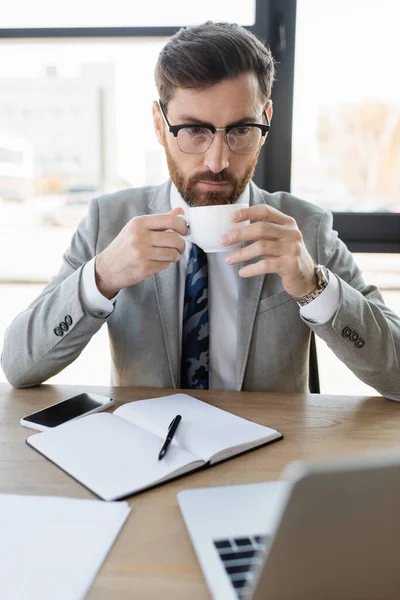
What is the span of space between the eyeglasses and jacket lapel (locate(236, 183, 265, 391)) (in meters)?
0.33

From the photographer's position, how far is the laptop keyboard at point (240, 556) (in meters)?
0.54

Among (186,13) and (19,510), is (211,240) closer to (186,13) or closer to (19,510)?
(19,510)

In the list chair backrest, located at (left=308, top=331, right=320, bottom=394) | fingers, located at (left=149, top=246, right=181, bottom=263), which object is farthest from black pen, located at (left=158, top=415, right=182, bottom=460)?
chair backrest, located at (left=308, top=331, right=320, bottom=394)

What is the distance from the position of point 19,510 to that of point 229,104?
3.22ft

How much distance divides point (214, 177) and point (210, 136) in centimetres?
10

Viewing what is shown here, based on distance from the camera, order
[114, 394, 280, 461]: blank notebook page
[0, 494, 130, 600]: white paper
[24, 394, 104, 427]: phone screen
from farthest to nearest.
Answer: [24, 394, 104, 427]: phone screen → [114, 394, 280, 461]: blank notebook page → [0, 494, 130, 600]: white paper

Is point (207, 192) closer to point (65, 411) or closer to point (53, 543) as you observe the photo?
point (65, 411)

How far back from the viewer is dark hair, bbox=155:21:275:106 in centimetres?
125

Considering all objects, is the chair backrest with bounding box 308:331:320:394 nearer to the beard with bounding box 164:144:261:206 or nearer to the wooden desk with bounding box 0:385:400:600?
the wooden desk with bounding box 0:385:400:600

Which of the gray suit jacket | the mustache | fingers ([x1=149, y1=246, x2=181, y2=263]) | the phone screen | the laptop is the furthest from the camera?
the mustache

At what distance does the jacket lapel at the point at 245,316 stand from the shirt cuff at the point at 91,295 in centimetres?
33

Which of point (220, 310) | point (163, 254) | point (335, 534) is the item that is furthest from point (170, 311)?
point (335, 534)

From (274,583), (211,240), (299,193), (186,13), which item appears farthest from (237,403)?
(186,13)

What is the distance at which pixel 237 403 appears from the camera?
1070mm
